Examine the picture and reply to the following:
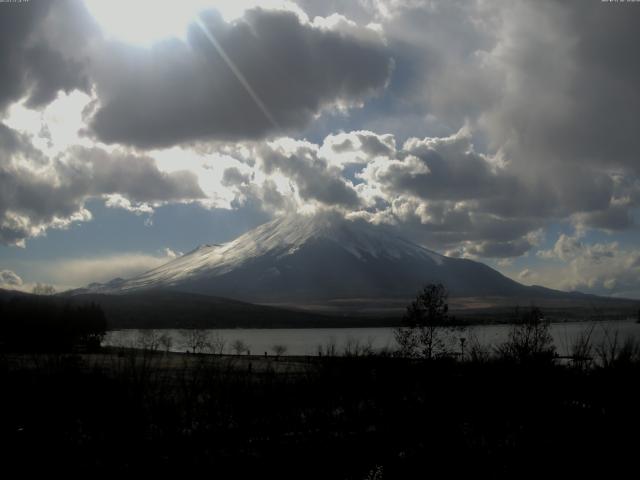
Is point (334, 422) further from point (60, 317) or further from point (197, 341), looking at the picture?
point (197, 341)

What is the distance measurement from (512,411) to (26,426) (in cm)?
1197

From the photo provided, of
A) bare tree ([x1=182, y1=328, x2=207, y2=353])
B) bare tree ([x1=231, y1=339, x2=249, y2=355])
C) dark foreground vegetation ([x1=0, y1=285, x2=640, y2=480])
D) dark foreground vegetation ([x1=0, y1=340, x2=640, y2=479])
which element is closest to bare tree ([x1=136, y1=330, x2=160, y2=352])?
dark foreground vegetation ([x1=0, y1=285, x2=640, y2=480])

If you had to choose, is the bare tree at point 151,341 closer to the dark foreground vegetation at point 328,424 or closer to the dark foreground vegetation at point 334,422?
the dark foreground vegetation at point 334,422

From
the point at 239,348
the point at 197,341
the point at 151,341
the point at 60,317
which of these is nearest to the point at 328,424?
the point at 151,341

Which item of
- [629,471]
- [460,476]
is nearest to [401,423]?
[460,476]

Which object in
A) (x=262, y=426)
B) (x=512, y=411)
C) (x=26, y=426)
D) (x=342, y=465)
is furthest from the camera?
(x=512, y=411)

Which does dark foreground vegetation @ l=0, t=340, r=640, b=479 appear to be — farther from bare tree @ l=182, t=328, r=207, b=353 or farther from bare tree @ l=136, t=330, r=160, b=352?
bare tree @ l=182, t=328, r=207, b=353

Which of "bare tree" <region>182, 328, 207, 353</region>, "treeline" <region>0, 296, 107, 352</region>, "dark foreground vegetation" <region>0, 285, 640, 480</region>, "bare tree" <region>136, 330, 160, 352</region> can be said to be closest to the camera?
"dark foreground vegetation" <region>0, 285, 640, 480</region>

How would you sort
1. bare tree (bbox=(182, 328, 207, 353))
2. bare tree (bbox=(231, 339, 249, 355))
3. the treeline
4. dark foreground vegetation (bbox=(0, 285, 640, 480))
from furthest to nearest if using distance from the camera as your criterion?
bare tree (bbox=(182, 328, 207, 353)), bare tree (bbox=(231, 339, 249, 355)), the treeline, dark foreground vegetation (bbox=(0, 285, 640, 480))

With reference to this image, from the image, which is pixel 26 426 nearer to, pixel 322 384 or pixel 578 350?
pixel 322 384

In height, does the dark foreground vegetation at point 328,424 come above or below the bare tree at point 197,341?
above

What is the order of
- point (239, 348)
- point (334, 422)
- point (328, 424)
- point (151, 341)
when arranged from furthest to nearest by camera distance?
1. point (239, 348)
2. point (151, 341)
3. point (334, 422)
4. point (328, 424)

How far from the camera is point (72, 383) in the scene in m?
14.5

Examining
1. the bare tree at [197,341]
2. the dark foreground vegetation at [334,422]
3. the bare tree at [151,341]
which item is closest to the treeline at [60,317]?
the bare tree at [151,341]
